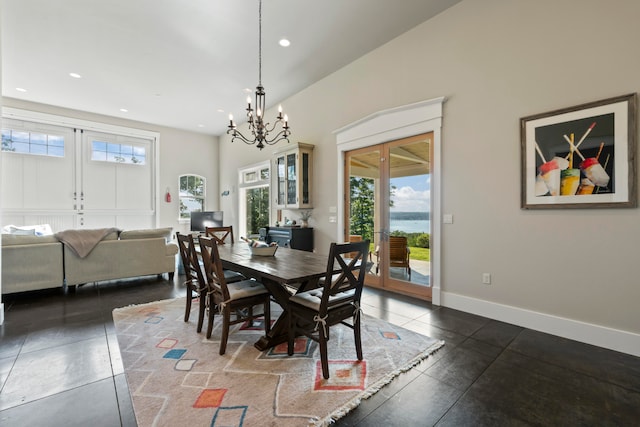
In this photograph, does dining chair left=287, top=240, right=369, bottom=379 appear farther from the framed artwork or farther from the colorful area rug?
the framed artwork

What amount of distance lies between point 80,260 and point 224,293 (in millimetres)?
3271

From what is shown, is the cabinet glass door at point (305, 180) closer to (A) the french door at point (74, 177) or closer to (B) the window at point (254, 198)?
(B) the window at point (254, 198)

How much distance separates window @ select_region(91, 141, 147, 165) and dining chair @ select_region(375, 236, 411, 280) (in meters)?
7.31

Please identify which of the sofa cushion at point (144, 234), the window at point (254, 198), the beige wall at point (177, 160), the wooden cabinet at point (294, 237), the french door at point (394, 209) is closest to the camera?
the french door at point (394, 209)

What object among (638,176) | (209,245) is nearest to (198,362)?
(209,245)

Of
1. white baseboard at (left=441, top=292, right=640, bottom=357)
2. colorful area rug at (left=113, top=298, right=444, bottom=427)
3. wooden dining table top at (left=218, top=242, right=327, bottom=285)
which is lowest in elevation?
colorful area rug at (left=113, top=298, right=444, bottom=427)

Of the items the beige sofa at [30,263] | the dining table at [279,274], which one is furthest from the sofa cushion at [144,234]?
the dining table at [279,274]

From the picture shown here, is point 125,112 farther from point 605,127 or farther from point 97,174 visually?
point 605,127

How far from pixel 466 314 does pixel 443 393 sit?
1651 millimetres

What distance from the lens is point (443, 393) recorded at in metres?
1.87

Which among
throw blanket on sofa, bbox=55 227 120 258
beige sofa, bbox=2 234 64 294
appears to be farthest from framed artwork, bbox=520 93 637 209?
beige sofa, bbox=2 234 64 294

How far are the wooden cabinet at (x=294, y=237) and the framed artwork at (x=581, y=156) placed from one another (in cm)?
340

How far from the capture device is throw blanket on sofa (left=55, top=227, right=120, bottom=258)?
4086 millimetres

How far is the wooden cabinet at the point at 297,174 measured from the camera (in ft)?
17.4
